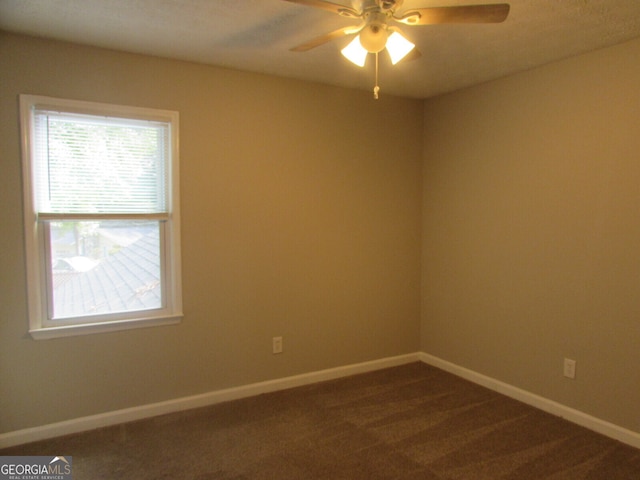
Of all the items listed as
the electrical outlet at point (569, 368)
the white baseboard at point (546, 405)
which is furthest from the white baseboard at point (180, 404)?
the electrical outlet at point (569, 368)

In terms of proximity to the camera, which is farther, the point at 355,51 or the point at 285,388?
the point at 285,388

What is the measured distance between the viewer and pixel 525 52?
273 centimetres

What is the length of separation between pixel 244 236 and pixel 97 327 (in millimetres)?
1134

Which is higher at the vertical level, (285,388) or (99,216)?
(99,216)

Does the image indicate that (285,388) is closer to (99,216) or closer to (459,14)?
(99,216)

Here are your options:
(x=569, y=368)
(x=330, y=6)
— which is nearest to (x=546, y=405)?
(x=569, y=368)

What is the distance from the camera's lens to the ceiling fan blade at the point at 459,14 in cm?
165

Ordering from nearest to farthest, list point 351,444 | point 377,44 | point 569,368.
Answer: point 377,44 → point 351,444 → point 569,368

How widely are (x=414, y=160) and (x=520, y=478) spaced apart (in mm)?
2637

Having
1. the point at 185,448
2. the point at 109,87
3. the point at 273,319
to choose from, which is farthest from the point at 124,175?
the point at 185,448

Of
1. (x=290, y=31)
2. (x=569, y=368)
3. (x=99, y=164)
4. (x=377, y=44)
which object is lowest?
(x=569, y=368)

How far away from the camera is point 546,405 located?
304cm

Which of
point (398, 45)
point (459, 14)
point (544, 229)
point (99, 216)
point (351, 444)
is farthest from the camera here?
point (544, 229)

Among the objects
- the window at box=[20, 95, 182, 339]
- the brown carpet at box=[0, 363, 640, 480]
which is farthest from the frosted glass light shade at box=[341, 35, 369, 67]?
the brown carpet at box=[0, 363, 640, 480]
